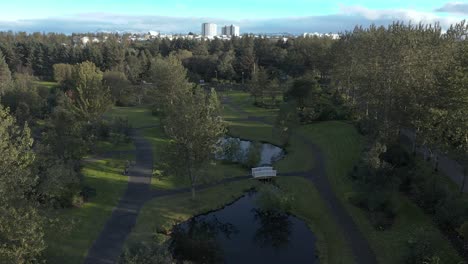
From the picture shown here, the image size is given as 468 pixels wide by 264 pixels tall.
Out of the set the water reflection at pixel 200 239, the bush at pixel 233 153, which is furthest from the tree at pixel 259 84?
the water reflection at pixel 200 239

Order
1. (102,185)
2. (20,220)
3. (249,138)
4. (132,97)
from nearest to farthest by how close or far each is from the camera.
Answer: (20,220) < (102,185) < (249,138) < (132,97)

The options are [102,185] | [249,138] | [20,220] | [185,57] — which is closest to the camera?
[20,220]

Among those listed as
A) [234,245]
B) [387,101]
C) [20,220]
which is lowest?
[234,245]

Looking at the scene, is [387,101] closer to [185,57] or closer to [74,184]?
[74,184]

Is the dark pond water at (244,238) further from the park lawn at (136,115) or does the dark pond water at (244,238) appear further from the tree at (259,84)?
the tree at (259,84)

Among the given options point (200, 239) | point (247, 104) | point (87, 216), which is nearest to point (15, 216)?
point (87, 216)

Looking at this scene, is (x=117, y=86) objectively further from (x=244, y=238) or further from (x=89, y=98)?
(x=244, y=238)

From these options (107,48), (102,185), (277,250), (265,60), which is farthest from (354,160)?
(107,48)
